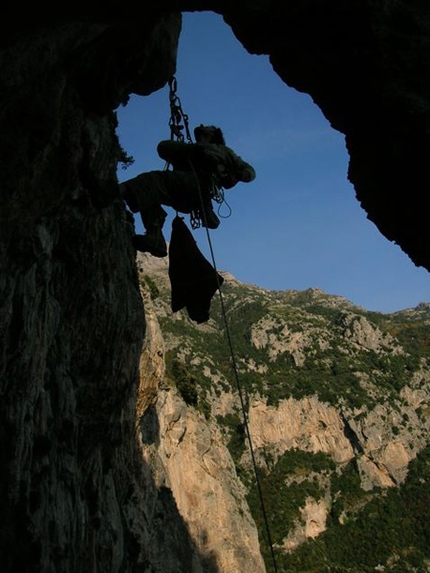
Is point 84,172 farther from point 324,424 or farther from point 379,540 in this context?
point 324,424

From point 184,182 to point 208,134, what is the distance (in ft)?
3.18

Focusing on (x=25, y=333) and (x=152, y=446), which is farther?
(x=152, y=446)

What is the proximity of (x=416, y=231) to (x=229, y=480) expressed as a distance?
32049mm

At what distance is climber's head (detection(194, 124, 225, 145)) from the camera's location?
295 inches

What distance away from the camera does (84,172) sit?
21.4 ft

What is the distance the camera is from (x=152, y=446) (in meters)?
21.3

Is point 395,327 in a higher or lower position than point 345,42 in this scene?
higher

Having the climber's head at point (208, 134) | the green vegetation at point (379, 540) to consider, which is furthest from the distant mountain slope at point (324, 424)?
the climber's head at point (208, 134)

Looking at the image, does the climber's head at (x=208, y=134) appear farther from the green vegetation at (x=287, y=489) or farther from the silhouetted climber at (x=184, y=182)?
the green vegetation at (x=287, y=489)

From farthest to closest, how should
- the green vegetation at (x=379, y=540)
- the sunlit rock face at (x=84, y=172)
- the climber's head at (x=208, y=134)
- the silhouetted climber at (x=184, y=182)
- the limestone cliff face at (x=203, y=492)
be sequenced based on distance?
the green vegetation at (x=379, y=540) → the limestone cliff face at (x=203, y=492) → the climber's head at (x=208, y=134) → the silhouetted climber at (x=184, y=182) → the sunlit rock face at (x=84, y=172)

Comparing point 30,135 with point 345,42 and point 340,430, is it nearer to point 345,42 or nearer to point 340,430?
point 345,42

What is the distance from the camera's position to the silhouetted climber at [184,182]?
6.77 meters

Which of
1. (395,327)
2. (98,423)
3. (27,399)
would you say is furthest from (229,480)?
(395,327)

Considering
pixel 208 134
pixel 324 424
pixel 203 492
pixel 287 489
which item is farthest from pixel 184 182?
pixel 324 424
